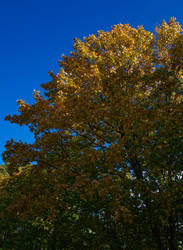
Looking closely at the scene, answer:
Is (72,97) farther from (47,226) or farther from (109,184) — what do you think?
(47,226)

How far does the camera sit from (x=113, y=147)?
742 cm

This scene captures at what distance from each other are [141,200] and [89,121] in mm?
3588

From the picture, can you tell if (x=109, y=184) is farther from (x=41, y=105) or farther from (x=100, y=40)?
(x=100, y=40)

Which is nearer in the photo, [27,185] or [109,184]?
[109,184]

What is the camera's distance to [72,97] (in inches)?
392

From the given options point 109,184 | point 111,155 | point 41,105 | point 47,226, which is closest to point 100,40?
point 41,105

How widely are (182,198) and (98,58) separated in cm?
706

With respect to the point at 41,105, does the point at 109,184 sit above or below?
below

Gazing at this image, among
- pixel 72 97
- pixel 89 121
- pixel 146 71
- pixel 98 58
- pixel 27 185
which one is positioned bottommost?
pixel 27 185

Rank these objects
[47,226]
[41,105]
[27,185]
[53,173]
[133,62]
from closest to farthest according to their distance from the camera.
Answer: [53,173] → [27,185] → [133,62] → [41,105] → [47,226]

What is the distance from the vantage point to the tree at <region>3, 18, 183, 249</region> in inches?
276

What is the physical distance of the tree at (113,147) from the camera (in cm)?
700

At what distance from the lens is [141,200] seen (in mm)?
7766

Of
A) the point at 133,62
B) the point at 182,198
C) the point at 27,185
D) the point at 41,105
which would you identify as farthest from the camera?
the point at 41,105
